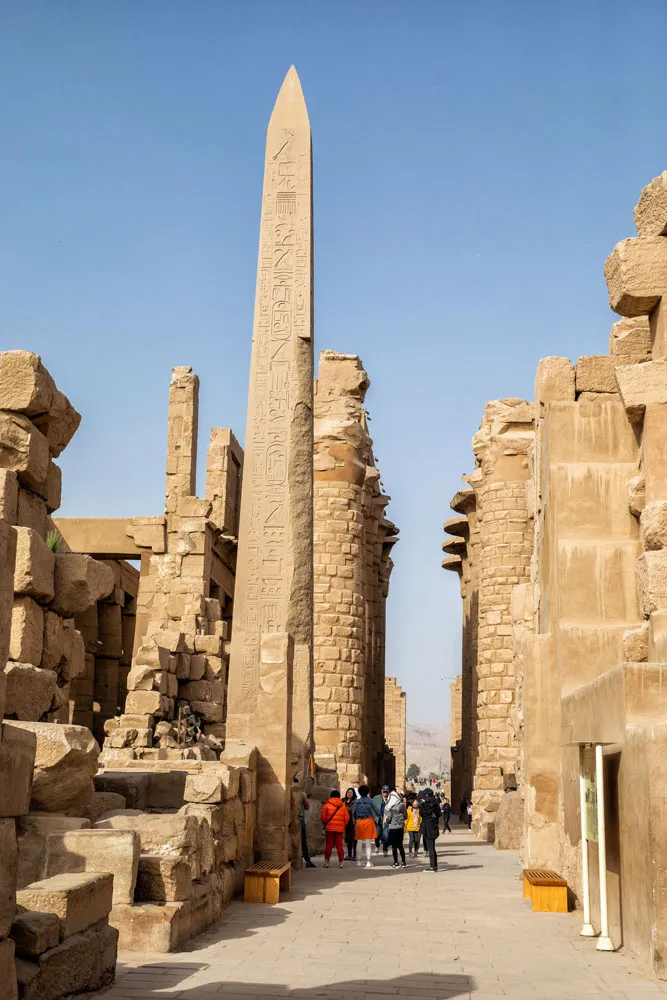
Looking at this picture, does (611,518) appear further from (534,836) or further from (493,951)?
(493,951)

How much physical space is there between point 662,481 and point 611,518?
127 centimetres

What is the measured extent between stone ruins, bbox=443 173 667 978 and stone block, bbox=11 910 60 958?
308cm

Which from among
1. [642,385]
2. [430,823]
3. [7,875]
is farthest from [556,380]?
[7,875]

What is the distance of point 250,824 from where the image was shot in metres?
10.0

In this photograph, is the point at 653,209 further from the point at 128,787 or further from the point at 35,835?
the point at 35,835

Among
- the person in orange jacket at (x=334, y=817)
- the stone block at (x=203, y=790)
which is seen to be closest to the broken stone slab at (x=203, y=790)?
the stone block at (x=203, y=790)

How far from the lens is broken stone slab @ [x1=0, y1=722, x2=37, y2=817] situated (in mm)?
4504

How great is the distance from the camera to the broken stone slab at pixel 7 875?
4.27 metres

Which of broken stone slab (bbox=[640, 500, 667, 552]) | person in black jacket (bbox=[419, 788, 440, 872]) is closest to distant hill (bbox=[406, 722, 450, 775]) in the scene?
person in black jacket (bbox=[419, 788, 440, 872])

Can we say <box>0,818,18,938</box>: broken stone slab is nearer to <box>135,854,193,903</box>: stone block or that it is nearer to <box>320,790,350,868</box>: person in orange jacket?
<box>135,854,193,903</box>: stone block

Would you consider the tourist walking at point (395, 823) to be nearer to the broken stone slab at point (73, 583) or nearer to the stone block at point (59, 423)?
the broken stone slab at point (73, 583)

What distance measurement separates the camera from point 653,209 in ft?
28.9

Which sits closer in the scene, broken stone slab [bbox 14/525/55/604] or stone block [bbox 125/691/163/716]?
broken stone slab [bbox 14/525/55/604]

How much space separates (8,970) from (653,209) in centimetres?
704
